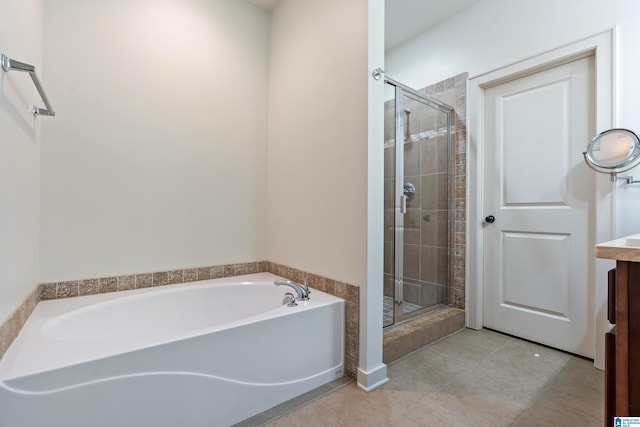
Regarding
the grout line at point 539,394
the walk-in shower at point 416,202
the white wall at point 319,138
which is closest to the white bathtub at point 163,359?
the white wall at point 319,138

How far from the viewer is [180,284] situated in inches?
79.7

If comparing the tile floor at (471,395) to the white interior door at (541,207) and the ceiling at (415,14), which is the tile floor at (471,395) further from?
the ceiling at (415,14)

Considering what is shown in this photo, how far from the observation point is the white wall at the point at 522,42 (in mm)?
1645

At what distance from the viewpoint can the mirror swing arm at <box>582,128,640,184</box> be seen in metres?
1.56

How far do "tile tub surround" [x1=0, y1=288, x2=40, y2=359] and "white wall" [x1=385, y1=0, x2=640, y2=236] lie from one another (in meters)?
2.85

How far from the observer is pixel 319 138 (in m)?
1.91

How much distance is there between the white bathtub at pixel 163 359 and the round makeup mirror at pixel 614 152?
163 cm

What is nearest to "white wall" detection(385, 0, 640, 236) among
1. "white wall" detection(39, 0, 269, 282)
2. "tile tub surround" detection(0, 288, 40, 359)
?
"white wall" detection(39, 0, 269, 282)

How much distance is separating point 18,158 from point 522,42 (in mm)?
2969

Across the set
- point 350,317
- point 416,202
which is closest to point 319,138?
point 416,202

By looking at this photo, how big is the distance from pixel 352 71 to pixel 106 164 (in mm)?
1546

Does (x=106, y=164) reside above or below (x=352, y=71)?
below

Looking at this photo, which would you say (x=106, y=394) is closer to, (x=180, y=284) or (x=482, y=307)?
(x=180, y=284)

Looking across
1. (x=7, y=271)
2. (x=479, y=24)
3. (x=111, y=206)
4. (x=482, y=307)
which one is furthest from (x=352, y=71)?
(x=482, y=307)
